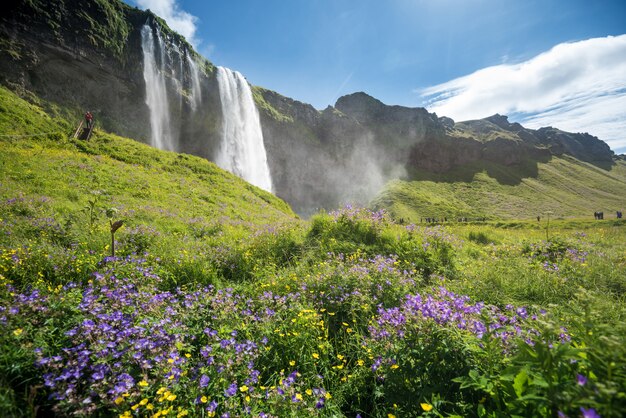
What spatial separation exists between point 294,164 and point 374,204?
27304 millimetres

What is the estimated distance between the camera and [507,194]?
10138 centimetres

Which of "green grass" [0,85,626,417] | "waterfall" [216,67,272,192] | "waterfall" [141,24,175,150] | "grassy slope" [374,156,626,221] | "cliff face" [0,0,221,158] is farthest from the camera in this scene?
"grassy slope" [374,156,626,221]

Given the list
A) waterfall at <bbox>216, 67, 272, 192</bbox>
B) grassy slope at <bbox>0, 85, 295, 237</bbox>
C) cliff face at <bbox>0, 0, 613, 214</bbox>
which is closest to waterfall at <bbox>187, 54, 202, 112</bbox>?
cliff face at <bbox>0, 0, 613, 214</bbox>

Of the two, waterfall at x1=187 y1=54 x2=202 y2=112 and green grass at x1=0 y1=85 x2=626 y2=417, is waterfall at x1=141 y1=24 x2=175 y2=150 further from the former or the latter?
green grass at x1=0 y1=85 x2=626 y2=417

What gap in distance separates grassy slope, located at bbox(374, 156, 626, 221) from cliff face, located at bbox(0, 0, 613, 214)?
374 inches

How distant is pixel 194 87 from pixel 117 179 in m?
47.7

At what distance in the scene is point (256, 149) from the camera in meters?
56.6

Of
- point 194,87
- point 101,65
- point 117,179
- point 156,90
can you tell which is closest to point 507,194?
point 194,87

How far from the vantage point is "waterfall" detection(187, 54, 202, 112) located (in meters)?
55.5

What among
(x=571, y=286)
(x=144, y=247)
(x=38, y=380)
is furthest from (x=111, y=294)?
(x=571, y=286)

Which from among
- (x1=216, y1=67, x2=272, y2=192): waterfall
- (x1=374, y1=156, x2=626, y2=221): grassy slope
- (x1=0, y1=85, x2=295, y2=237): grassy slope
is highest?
(x1=216, y1=67, x2=272, y2=192): waterfall

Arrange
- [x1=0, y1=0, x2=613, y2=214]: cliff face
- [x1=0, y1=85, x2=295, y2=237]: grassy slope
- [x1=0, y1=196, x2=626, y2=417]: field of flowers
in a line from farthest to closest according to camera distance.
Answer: [x1=0, y1=0, x2=613, y2=214]: cliff face
[x1=0, y1=85, x2=295, y2=237]: grassy slope
[x1=0, y1=196, x2=626, y2=417]: field of flowers

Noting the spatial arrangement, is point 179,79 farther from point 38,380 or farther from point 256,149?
point 38,380

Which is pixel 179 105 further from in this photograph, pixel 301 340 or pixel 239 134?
pixel 301 340
